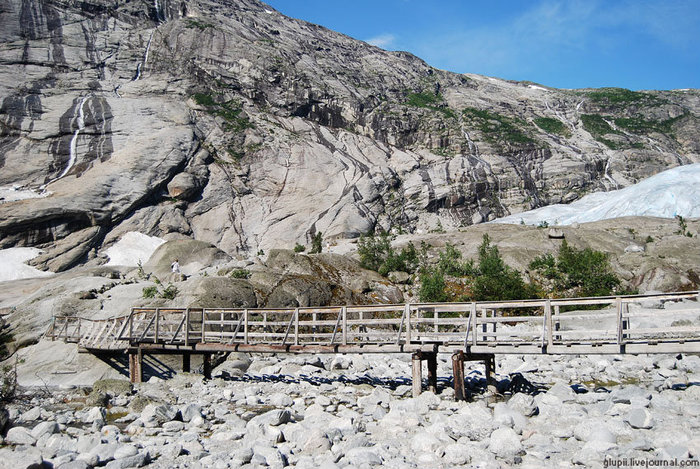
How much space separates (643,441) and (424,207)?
61.9 metres

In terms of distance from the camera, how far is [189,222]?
59.8 metres

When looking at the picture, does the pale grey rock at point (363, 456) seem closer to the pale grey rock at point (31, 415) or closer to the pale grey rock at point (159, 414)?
the pale grey rock at point (159, 414)

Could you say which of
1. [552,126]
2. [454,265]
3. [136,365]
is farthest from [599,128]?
[136,365]

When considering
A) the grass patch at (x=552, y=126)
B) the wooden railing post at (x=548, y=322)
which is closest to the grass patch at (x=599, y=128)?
the grass patch at (x=552, y=126)

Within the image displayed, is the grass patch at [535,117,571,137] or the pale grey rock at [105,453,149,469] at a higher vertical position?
the grass patch at [535,117,571,137]

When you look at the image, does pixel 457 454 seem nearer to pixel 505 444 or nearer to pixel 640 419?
pixel 505 444

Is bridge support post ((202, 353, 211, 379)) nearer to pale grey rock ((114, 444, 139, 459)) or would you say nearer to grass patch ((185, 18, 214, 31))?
pale grey rock ((114, 444, 139, 459))

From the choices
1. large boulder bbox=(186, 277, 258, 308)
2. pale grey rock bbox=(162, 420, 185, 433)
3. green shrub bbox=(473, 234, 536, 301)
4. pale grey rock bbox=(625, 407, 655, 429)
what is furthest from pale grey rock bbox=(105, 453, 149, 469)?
green shrub bbox=(473, 234, 536, 301)

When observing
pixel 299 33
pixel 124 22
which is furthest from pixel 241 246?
pixel 299 33

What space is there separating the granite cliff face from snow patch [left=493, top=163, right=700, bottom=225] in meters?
15.3

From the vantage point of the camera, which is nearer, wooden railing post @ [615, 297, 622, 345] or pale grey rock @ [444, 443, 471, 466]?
pale grey rock @ [444, 443, 471, 466]

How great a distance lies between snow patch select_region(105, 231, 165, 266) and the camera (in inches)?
2060

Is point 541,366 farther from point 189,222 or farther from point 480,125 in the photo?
point 480,125

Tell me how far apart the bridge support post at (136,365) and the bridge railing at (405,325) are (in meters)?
0.45
